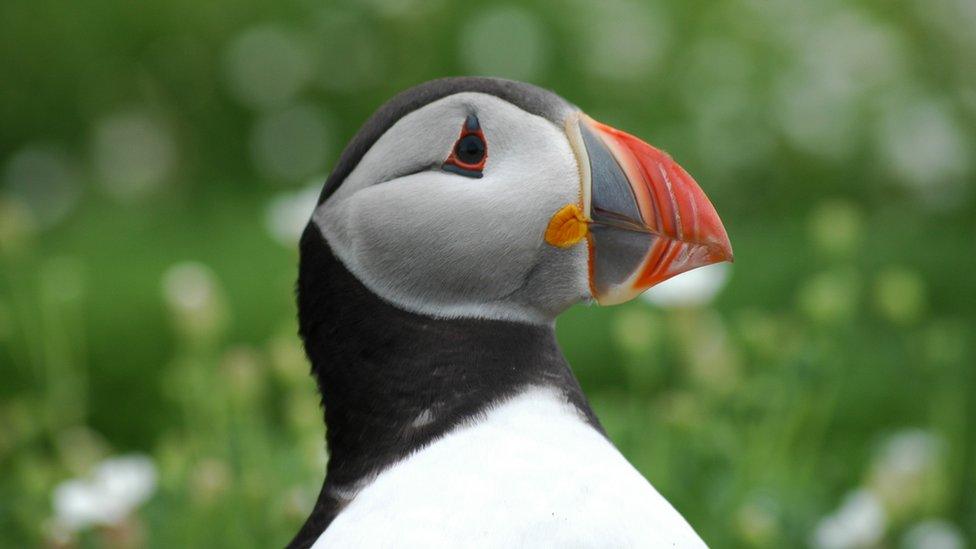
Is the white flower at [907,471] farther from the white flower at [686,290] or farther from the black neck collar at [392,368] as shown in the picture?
the black neck collar at [392,368]

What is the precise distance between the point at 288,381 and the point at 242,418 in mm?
134

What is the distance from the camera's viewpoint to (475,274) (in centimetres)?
185

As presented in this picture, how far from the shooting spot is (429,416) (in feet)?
5.96

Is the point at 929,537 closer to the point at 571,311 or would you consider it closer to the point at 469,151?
the point at 469,151

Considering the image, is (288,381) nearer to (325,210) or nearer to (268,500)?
(268,500)

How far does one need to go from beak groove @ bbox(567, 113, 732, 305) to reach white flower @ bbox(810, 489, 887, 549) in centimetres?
114

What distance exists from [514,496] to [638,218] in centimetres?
37

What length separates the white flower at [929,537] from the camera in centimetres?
291

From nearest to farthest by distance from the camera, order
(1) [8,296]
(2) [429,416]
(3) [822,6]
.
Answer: (2) [429,416], (1) [8,296], (3) [822,6]

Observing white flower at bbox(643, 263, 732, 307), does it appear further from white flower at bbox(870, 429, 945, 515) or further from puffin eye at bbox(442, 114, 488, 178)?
puffin eye at bbox(442, 114, 488, 178)

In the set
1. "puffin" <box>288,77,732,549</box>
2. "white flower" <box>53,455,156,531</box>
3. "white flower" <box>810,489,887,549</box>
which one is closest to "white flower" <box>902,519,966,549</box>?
"white flower" <box>810,489,887,549</box>

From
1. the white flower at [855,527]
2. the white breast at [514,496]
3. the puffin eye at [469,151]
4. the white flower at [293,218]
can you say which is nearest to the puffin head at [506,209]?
the puffin eye at [469,151]

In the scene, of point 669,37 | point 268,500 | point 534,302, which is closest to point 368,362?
point 534,302

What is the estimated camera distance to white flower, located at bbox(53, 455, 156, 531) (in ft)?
8.81
